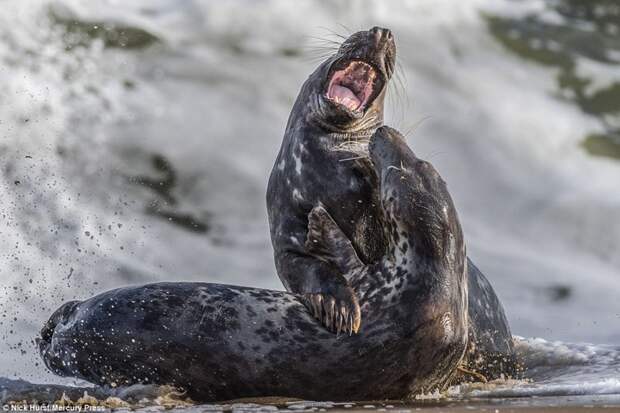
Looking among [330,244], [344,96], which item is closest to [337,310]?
[330,244]

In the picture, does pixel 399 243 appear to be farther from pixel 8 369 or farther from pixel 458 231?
pixel 8 369

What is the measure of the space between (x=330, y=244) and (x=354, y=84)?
1.66 metres

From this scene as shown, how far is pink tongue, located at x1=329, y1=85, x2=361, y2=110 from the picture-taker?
9.24 meters

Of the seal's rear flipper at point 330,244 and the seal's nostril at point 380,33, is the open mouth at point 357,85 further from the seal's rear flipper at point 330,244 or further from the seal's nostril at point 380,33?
the seal's rear flipper at point 330,244

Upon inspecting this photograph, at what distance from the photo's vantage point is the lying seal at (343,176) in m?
8.45

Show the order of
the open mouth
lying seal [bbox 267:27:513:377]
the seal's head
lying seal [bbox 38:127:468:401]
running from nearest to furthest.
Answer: lying seal [bbox 38:127:468:401] < lying seal [bbox 267:27:513:377] < the seal's head < the open mouth

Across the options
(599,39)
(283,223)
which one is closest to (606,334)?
(283,223)

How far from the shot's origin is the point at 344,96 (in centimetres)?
933

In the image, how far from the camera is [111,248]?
1602 cm

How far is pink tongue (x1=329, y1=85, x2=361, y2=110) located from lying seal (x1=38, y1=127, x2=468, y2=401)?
137 centimetres

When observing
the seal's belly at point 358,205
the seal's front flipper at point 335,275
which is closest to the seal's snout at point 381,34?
the seal's belly at point 358,205

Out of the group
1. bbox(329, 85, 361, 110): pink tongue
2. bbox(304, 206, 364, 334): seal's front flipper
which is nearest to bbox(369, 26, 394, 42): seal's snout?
bbox(329, 85, 361, 110): pink tongue

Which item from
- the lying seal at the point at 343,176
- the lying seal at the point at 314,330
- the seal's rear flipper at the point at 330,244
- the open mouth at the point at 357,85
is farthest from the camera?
the open mouth at the point at 357,85

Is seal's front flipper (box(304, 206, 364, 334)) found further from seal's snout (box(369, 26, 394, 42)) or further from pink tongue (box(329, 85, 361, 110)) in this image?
seal's snout (box(369, 26, 394, 42))
